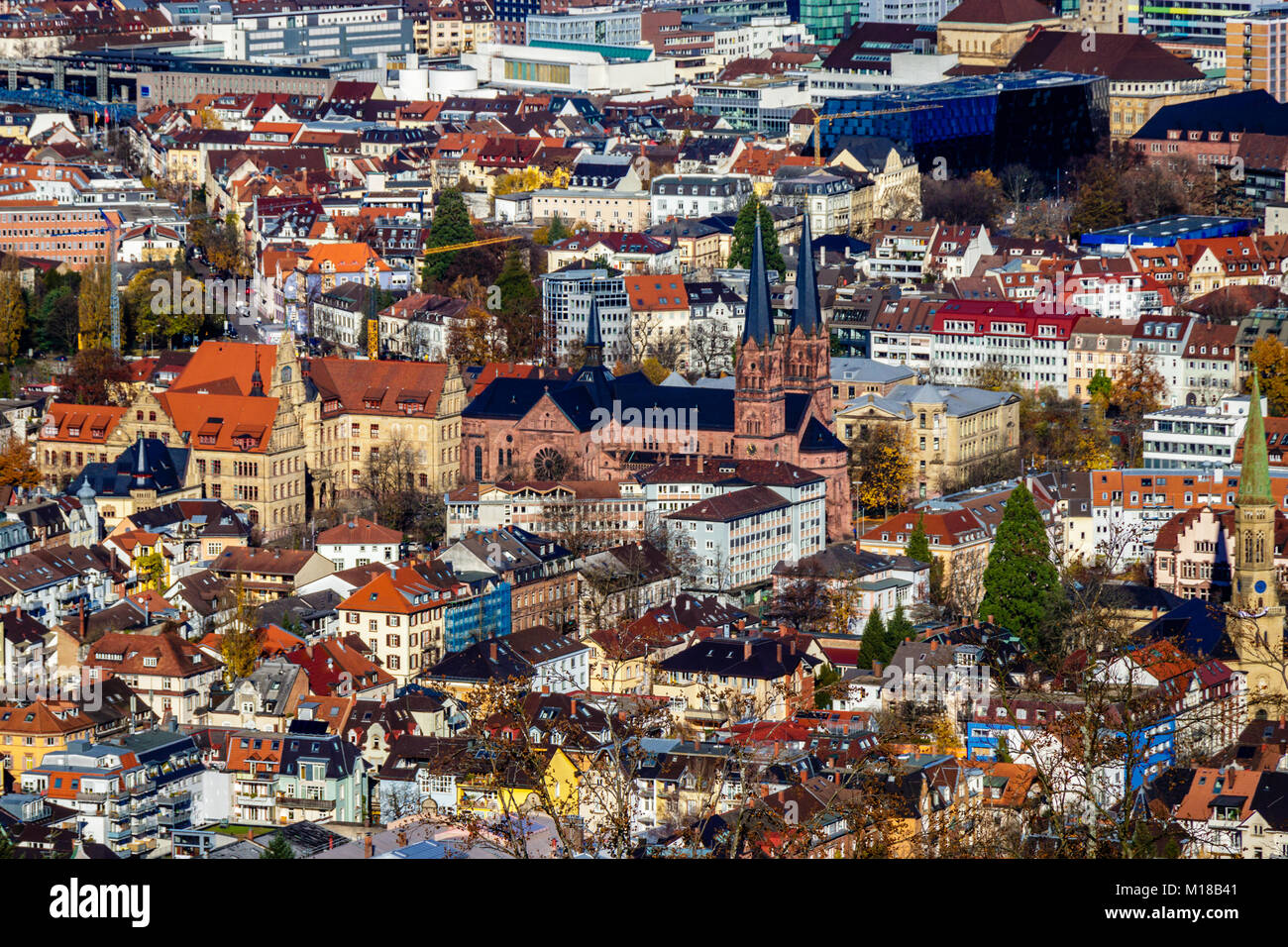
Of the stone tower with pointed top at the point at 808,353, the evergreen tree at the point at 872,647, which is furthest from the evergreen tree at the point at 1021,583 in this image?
the stone tower with pointed top at the point at 808,353

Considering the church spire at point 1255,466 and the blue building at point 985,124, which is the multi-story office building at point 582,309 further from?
the blue building at point 985,124

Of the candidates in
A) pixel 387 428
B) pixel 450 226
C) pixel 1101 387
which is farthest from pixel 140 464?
pixel 1101 387

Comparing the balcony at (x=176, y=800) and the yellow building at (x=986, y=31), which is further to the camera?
the yellow building at (x=986, y=31)

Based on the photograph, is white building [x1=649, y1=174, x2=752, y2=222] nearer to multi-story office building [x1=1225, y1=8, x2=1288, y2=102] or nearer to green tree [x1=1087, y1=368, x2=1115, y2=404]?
green tree [x1=1087, y1=368, x2=1115, y2=404]

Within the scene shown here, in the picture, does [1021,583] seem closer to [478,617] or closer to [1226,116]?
[478,617]

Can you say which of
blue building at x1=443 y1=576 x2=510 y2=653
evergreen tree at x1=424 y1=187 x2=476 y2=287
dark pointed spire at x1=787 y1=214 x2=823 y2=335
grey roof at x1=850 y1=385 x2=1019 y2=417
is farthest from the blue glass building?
evergreen tree at x1=424 y1=187 x2=476 y2=287

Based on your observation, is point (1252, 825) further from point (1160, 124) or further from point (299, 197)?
point (1160, 124)
